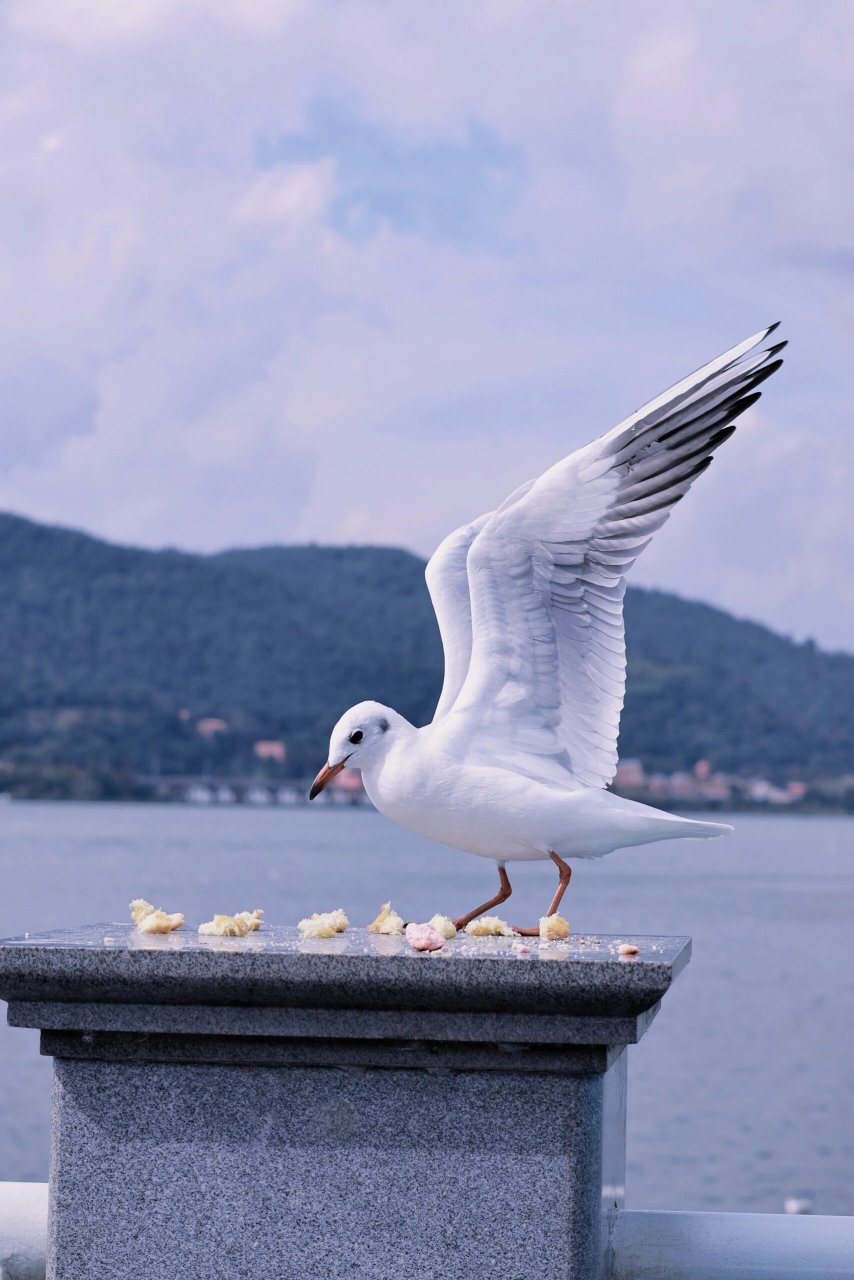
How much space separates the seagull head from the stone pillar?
3.27ft

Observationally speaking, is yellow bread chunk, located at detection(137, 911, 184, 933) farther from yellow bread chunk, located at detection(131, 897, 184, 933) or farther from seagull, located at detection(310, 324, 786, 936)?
seagull, located at detection(310, 324, 786, 936)

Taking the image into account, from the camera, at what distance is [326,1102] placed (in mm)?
3861

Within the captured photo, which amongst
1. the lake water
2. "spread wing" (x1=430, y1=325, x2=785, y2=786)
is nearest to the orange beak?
"spread wing" (x1=430, y1=325, x2=785, y2=786)

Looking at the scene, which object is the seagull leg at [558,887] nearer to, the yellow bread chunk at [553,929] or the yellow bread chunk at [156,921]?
the yellow bread chunk at [553,929]

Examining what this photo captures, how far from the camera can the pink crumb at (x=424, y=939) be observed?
394 centimetres

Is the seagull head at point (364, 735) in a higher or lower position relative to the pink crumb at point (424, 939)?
higher

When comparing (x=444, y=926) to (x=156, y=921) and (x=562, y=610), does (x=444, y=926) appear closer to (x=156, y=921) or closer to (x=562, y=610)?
(x=156, y=921)

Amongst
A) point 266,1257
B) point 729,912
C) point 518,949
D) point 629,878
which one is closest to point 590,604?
point 518,949

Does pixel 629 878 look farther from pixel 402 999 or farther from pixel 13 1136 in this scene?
pixel 402 999

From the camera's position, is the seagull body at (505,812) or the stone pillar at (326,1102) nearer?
the stone pillar at (326,1102)

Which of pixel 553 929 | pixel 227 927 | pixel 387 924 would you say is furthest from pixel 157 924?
pixel 553 929

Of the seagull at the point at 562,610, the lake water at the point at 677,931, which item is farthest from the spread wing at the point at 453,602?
the lake water at the point at 677,931

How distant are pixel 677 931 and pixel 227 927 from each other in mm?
63252

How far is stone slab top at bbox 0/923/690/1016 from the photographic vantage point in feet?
12.0
